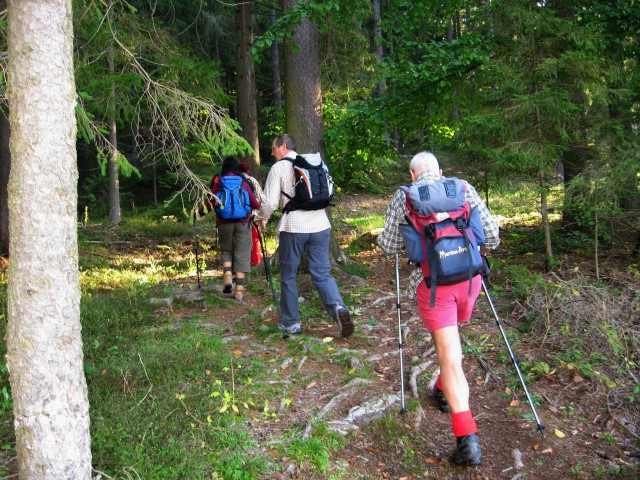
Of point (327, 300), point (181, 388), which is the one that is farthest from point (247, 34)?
point (181, 388)

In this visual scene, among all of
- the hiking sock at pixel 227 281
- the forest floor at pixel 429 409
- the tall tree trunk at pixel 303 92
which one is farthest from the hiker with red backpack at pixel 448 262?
the hiking sock at pixel 227 281

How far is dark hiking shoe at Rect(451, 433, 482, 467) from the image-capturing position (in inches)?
163

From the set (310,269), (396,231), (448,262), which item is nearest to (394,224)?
(396,231)

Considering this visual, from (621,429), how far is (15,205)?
16.4ft

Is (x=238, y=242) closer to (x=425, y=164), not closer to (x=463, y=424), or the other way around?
(x=425, y=164)

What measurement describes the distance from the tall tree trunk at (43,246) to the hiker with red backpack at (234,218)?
14.6 ft

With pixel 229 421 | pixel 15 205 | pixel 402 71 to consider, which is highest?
pixel 402 71

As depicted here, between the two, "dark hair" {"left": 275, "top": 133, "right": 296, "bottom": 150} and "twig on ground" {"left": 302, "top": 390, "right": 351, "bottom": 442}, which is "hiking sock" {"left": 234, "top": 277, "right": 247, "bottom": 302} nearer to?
"dark hair" {"left": 275, "top": 133, "right": 296, "bottom": 150}

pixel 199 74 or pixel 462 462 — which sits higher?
pixel 199 74

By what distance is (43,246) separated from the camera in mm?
3258

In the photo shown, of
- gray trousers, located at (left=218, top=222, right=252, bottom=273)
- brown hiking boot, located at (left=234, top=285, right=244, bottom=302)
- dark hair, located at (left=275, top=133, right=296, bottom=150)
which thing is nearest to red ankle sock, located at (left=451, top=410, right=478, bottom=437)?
dark hair, located at (left=275, top=133, right=296, bottom=150)

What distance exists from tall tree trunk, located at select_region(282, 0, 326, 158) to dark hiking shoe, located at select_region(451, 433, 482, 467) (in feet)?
17.5

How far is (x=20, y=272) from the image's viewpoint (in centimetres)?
325

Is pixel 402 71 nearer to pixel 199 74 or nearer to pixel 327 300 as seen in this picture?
pixel 199 74
